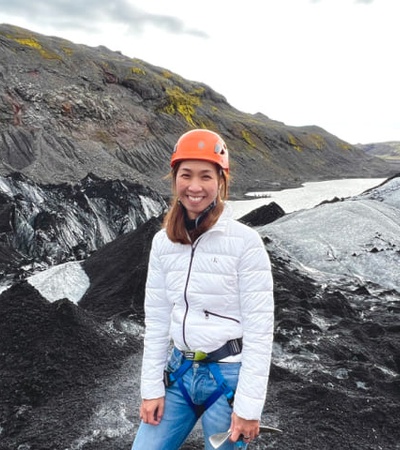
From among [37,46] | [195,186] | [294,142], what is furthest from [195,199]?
[294,142]

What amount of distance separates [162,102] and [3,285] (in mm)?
50469

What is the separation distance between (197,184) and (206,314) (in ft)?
2.24

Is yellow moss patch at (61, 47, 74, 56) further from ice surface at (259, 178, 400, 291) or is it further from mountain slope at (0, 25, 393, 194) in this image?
ice surface at (259, 178, 400, 291)

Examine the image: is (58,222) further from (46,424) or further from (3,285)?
(46,424)

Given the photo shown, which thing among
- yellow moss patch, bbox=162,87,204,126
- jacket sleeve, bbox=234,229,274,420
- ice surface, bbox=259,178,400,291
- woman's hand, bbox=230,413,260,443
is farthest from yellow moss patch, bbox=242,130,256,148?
woman's hand, bbox=230,413,260,443

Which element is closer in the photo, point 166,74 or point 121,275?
point 121,275

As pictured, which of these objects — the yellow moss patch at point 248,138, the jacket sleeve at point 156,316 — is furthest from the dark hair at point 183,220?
the yellow moss patch at point 248,138

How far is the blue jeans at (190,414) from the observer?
2289mm

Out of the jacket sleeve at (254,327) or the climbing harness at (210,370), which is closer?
the jacket sleeve at (254,327)

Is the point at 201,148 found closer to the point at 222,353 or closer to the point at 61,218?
the point at 222,353

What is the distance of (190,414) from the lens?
241 centimetres

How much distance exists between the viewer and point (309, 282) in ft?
33.2

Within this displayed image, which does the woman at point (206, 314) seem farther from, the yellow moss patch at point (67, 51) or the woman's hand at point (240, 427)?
the yellow moss patch at point (67, 51)

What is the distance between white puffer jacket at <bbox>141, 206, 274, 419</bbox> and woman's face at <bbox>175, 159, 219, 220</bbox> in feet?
0.46
